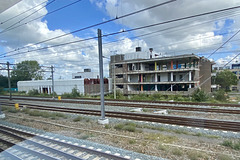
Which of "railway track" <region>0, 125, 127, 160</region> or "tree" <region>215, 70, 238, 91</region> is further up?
"tree" <region>215, 70, 238, 91</region>

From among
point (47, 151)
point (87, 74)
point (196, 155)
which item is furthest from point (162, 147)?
point (87, 74)

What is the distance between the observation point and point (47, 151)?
577cm

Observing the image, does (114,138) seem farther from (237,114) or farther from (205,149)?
(237,114)

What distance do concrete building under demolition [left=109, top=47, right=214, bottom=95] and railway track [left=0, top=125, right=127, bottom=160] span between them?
22.0m

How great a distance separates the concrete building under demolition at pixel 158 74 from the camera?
2812 cm

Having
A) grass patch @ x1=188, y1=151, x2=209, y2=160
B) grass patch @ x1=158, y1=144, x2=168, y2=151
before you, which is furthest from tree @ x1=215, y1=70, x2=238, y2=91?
grass patch @ x1=158, y1=144, x2=168, y2=151

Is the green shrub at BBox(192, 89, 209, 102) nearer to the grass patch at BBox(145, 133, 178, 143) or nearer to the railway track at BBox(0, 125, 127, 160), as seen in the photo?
the grass patch at BBox(145, 133, 178, 143)

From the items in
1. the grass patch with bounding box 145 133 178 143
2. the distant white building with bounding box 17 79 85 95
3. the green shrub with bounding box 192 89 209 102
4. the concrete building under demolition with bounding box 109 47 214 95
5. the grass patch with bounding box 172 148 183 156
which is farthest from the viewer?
the distant white building with bounding box 17 79 85 95

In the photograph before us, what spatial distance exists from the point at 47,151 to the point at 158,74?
28651mm

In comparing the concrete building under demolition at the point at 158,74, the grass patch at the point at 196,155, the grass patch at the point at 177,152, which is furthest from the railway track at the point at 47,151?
the concrete building under demolition at the point at 158,74

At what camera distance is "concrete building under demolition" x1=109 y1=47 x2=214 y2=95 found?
28.1 meters

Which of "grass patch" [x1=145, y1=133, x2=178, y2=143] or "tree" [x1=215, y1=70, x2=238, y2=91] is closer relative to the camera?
"grass patch" [x1=145, y1=133, x2=178, y2=143]

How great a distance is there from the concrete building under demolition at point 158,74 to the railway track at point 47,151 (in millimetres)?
22040

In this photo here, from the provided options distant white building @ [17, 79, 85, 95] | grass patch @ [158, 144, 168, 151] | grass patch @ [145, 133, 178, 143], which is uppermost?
distant white building @ [17, 79, 85, 95]
